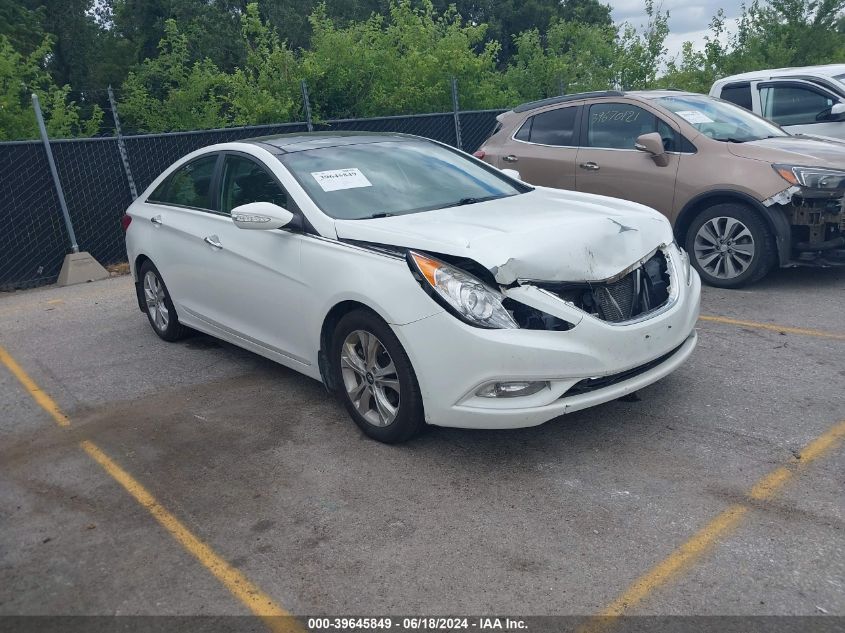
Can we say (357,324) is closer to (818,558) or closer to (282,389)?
(282,389)

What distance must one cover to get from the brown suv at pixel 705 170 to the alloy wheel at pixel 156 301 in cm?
400

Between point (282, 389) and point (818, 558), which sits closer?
point (818, 558)

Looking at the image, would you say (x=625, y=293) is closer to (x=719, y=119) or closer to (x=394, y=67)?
(x=719, y=119)

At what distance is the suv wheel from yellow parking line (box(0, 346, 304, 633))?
5.25 m

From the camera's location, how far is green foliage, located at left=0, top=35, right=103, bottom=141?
11.0 m

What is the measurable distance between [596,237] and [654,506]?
4.63ft

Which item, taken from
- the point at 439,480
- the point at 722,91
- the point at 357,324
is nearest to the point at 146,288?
the point at 357,324

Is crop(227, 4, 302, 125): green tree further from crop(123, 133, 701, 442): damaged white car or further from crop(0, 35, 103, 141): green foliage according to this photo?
crop(123, 133, 701, 442): damaged white car

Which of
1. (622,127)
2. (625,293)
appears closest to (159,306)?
(625,293)

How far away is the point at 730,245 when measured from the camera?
7.06 metres

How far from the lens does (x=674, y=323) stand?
165 inches

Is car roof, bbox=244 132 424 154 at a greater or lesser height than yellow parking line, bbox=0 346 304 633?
greater

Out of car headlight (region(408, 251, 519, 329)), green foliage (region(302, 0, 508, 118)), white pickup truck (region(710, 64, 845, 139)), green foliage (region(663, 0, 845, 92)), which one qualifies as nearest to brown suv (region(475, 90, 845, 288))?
white pickup truck (region(710, 64, 845, 139))

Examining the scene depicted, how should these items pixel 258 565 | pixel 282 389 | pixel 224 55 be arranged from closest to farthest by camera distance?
pixel 258 565 < pixel 282 389 < pixel 224 55
